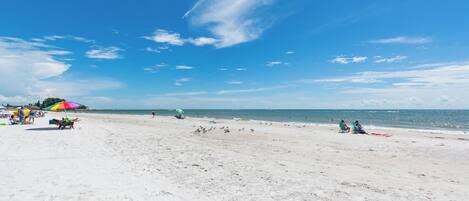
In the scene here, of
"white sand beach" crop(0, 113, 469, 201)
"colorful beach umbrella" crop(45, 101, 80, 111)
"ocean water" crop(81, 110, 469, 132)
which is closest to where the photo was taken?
"white sand beach" crop(0, 113, 469, 201)

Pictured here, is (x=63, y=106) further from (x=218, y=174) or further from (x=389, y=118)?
(x=389, y=118)

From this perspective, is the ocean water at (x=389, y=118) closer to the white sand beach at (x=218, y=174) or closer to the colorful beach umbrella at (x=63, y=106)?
the white sand beach at (x=218, y=174)

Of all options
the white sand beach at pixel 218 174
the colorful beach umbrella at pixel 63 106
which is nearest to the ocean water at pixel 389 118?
the white sand beach at pixel 218 174

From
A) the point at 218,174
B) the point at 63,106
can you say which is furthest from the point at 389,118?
the point at 218,174

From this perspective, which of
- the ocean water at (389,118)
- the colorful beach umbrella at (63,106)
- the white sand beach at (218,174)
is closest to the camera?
the white sand beach at (218,174)

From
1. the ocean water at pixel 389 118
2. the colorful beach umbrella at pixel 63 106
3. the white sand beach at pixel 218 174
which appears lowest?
the white sand beach at pixel 218 174

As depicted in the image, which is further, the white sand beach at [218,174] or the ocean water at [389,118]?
the ocean water at [389,118]

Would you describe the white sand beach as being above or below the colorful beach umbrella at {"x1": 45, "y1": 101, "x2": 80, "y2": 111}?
below

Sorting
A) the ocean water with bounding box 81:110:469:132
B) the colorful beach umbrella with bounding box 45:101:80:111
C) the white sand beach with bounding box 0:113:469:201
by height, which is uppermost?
the colorful beach umbrella with bounding box 45:101:80:111

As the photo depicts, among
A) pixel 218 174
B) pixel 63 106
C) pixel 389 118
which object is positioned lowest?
pixel 218 174

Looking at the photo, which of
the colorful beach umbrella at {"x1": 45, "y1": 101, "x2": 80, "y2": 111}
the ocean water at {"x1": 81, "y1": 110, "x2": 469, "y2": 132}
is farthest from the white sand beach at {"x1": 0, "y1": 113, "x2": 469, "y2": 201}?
the ocean water at {"x1": 81, "y1": 110, "x2": 469, "y2": 132}

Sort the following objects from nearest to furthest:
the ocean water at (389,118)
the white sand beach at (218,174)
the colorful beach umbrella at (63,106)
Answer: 1. the white sand beach at (218,174)
2. the colorful beach umbrella at (63,106)
3. the ocean water at (389,118)

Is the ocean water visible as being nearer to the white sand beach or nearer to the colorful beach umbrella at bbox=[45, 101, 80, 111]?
the white sand beach

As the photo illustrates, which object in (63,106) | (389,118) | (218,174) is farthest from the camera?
(389,118)
